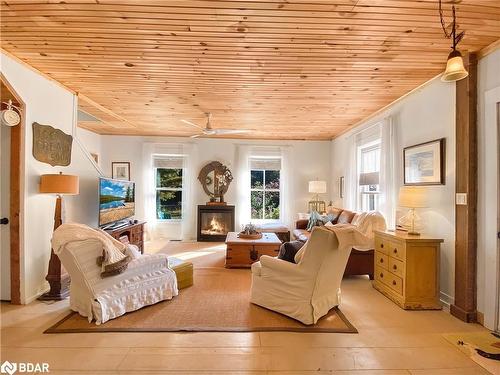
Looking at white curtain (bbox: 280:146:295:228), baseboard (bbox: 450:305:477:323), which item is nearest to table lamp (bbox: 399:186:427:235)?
baseboard (bbox: 450:305:477:323)

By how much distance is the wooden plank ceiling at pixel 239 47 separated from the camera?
2012 mm

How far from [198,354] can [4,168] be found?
2889mm

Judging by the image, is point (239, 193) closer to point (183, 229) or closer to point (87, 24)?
point (183, 229)

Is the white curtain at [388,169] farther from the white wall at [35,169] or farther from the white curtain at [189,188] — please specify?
the white wall at [35,169]

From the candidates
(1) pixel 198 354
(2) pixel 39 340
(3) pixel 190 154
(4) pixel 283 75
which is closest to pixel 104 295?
(2) pixel 39 340

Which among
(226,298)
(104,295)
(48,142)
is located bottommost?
(226,298)

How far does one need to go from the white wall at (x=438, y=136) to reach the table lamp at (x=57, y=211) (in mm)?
4277

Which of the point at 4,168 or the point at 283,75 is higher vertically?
the point at 283,75

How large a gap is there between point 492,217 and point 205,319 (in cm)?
289

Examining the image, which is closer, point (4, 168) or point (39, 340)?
point (39, 340)

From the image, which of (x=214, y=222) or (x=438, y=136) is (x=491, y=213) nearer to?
(x=438, y=136)

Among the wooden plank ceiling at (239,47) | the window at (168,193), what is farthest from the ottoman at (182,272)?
the window at (168,193)

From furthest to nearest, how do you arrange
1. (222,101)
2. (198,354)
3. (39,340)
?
(222,101) → (39,340) → (198,354)

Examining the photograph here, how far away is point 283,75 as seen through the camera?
310 centimetres
